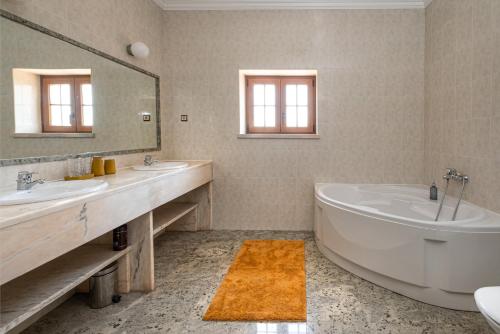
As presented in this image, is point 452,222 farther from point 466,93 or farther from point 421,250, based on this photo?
point 466,93

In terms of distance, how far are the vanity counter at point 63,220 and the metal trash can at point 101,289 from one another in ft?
1.43

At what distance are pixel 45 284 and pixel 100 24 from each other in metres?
1.87

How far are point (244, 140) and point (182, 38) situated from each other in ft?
4.29

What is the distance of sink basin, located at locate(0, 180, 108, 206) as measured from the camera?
51.1 inches

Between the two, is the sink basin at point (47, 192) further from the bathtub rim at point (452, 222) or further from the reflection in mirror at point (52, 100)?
the bathtub rim at point (452, 222)

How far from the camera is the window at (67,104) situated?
1.89 meters

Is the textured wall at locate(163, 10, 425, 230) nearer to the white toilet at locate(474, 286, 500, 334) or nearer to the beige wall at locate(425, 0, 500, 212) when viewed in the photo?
the beige wall at locate(425, 0, 500, 212)

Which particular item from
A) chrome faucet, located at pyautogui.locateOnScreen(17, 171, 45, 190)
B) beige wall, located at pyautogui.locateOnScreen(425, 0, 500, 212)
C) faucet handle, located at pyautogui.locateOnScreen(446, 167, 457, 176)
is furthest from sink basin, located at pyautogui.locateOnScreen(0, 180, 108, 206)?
faucet handle, located at pyautogui.locateOnScreen(446, 167, 457, 176)

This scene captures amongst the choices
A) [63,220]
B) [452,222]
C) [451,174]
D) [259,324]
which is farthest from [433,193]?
[63,220]

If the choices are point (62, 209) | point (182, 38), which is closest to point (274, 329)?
point (62, 209)

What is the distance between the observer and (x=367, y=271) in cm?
235

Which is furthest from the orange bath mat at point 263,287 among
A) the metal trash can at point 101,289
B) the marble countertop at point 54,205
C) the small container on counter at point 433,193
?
the small container on counter at point 433,193

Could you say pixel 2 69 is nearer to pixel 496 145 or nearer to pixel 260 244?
pixel 260 244

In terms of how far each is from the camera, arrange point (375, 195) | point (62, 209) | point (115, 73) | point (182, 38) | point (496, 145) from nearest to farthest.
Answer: point (62, 209) < point (496, 145) < point (115, 73) < point (375, 195) < point (182, 38)
